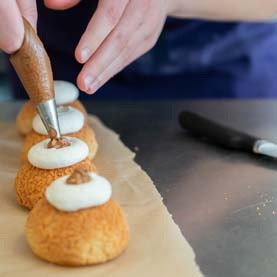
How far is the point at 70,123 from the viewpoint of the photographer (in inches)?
48.8

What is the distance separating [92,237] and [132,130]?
0.59 metres

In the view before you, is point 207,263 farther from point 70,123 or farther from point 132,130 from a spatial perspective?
point 132,130

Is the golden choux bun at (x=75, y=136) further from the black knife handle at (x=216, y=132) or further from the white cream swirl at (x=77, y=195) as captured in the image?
the white cream swirl at (x=77, y=195)

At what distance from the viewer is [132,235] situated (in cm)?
96

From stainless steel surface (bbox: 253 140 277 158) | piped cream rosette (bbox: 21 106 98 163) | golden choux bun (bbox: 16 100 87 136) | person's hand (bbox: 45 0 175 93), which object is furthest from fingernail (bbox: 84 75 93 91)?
stainless steel surface (bbox: 253 140 277 158)

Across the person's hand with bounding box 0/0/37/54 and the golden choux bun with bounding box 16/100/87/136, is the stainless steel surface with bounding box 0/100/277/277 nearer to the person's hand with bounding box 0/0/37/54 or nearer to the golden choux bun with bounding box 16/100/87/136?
the golden choux bun with bounding box 16/100/87/136

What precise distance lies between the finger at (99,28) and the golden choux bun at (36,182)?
184 mm

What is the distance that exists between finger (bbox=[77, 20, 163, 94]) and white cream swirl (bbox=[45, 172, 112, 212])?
31 centimetres

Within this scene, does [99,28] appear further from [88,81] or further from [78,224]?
[78,224]

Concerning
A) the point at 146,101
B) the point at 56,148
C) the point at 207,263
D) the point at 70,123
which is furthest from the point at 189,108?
the point at 207,263

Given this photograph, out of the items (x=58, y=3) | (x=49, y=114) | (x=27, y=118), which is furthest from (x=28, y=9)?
(x=27, y=118)

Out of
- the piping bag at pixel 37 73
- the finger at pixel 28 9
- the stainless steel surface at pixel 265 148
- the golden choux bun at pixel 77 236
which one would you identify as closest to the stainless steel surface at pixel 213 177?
the stainless steel surface at pixel 265 148

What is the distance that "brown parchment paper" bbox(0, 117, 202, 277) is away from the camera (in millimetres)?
872

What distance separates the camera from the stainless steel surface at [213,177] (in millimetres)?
926
